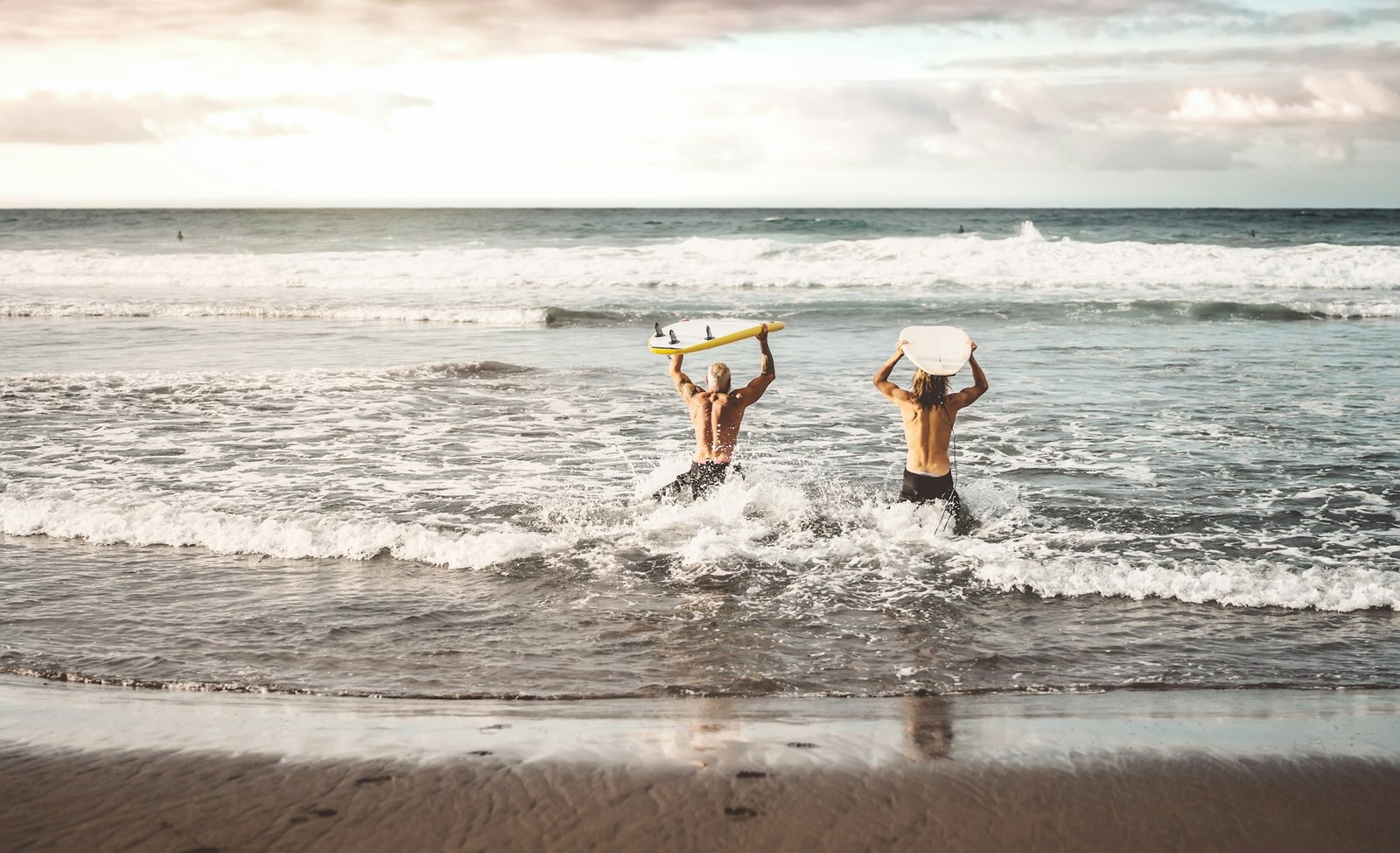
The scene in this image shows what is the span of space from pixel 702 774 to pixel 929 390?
16.0ft

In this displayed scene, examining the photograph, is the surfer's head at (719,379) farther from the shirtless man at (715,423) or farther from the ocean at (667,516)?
the ocean at (667,516)

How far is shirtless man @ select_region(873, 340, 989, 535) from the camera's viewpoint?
8594 mm

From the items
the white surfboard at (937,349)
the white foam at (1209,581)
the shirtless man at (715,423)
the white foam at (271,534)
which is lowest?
the white foam at (1209,581)

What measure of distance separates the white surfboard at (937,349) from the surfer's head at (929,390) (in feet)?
0.28

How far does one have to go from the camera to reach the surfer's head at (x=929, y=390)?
8.60 metres

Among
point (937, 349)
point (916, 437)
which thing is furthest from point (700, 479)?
point (937, 349)

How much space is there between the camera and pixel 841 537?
8.47 metres

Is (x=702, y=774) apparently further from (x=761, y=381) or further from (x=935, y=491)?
(x=761, y=381)

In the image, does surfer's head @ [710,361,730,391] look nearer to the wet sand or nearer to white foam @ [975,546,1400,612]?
white foam @ [975,546,1400,612]

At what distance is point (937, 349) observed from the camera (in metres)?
8.69

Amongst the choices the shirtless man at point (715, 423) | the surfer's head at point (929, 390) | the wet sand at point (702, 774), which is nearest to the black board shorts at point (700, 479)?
the shirtless man at point (715, 423)

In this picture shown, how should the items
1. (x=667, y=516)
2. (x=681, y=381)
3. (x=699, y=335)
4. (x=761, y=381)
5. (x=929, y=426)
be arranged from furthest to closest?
1. (x=699, y=335)
2. (x=681, y=381)
3. (x=761, y=381)
4. (x=667, y=516)
5. (x=929, y=426)

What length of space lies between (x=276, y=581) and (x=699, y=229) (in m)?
55.3

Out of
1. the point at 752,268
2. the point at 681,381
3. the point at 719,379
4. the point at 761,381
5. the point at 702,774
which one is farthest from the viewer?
the point at 752,268
